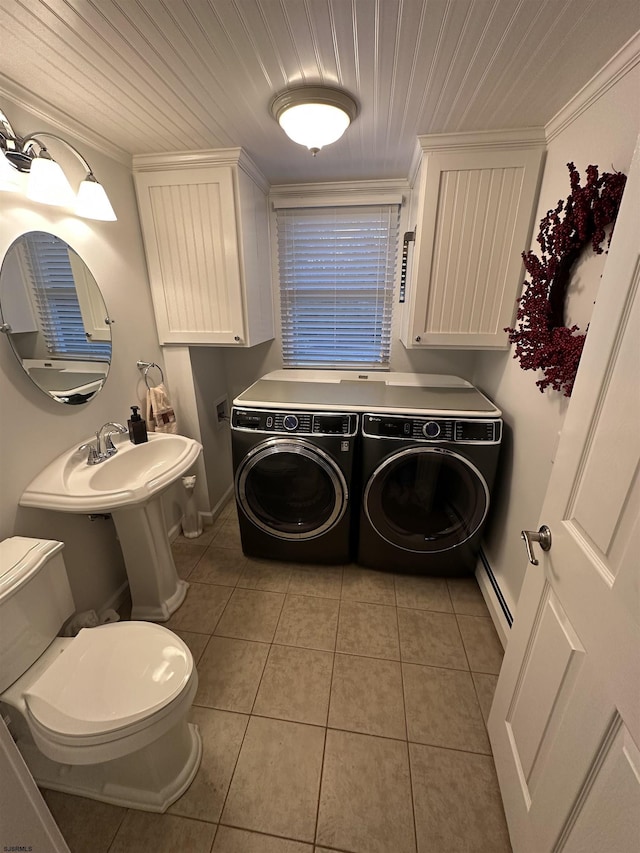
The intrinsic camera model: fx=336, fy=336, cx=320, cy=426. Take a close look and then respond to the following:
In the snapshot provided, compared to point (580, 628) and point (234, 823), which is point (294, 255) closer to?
point (580, 628)

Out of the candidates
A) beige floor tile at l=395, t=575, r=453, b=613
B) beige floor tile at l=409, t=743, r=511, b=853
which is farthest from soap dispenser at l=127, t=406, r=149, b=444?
beige floor tile at l=409, t=743, r=511, b=853

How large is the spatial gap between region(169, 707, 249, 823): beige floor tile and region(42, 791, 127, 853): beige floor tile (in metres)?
0.18

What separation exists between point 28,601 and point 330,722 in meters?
1.16

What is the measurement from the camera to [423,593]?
6.19ft

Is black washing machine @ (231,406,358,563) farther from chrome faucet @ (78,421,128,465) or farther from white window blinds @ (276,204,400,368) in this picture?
white window blinds @ (276,204,400,368)

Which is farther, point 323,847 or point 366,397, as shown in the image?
point 366,397

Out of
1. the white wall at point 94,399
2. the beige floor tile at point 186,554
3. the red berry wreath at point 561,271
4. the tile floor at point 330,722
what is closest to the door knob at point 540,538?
the red berry wreath at point 561,271

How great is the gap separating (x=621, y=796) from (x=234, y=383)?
2582 millimetres

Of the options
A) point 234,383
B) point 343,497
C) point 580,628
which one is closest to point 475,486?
point 343,497

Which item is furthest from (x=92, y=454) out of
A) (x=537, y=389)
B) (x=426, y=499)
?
(x=537, y=389)

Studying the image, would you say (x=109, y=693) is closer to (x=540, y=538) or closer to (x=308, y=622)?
(x=308, y=622)

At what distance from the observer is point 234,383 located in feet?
8.69

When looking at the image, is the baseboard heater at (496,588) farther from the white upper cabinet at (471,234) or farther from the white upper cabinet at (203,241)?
the white upper cabinet at (203,241)

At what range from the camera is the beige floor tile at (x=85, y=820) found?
1.02 meters
